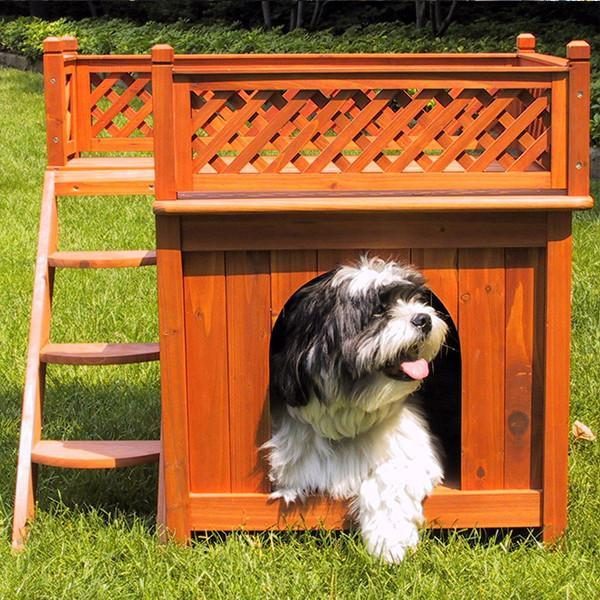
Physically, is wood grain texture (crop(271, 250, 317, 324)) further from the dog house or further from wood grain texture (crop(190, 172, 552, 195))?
wood grain texture (crop(190, 172, 552, 195))

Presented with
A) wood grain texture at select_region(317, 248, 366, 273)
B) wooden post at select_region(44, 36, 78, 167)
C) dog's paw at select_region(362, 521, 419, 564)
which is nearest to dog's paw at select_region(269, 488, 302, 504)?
dog's paw at select_region(362, 521, 419, 564)

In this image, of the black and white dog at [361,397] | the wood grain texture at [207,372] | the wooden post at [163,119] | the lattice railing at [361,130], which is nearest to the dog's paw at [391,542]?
the black and white dog at [361,397]

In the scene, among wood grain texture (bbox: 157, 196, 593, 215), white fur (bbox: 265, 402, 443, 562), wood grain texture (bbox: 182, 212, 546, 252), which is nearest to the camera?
wood grain texture (bbox: 157, 196, 593, 215)

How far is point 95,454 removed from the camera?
160 inches

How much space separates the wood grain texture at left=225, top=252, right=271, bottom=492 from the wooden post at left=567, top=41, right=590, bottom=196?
38.3 inches

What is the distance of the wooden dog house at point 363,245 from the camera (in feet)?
11.8

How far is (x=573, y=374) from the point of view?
5.41 meters

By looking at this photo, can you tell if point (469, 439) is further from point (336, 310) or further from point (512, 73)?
point (512, 73)

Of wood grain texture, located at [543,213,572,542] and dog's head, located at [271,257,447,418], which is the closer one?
dog's head, located at [271,257,447,418]

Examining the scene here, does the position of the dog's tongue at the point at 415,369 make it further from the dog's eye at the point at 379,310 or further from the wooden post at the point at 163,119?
the wooden post at the point at 163,119

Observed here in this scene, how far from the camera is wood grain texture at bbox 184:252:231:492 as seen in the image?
372cm

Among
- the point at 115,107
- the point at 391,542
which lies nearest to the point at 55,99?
the point at 115,107

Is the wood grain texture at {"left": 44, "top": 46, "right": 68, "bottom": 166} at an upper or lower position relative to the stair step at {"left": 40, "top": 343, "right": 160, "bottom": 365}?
upper

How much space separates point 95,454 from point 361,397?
1.03m
